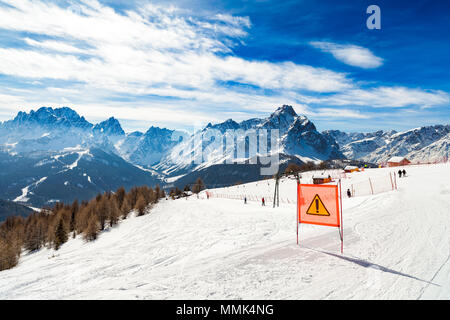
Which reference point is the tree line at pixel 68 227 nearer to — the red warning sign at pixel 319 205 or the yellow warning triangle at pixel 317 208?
the red warning sign at pixel 319 205

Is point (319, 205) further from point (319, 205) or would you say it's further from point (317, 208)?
point (317, 208)

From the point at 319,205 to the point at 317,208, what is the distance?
16 cm

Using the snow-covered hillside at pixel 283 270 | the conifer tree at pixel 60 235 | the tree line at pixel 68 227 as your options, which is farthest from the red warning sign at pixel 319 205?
the conifer tree at pixel 60 235

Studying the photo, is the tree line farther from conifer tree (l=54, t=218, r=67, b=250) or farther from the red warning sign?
the red warning sign

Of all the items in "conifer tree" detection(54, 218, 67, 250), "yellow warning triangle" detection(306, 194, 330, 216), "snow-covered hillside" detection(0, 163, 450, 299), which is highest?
"yellow warning triangle" detection(306, 194, 330, 216)

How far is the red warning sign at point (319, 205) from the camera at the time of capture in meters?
9.65

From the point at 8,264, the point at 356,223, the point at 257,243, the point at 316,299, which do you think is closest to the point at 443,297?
the point at 316,299

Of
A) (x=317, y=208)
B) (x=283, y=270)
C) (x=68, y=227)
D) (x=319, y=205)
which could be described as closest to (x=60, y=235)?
(x=68, y=227)

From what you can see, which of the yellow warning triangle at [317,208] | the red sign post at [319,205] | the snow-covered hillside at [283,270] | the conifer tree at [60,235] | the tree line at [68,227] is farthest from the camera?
the conifer tree at [60,235]

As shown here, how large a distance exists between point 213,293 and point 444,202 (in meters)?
21.9

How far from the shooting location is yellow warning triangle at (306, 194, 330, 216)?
1002 cm

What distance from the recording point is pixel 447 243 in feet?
33.7

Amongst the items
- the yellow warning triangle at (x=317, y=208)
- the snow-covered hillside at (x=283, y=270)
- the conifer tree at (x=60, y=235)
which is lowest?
the conifer tree at (x=60, y=235)

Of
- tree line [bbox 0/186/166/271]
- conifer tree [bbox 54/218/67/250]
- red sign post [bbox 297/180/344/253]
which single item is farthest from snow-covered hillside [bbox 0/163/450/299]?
conifer tree [bbox 54/218/67/250]
